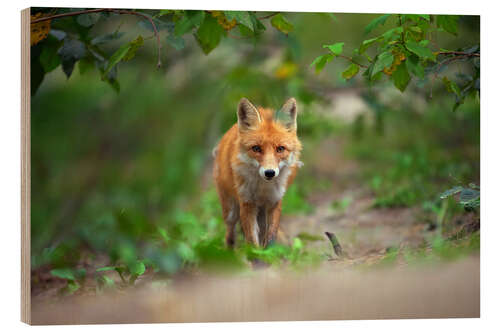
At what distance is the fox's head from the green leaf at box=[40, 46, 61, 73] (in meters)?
1.29

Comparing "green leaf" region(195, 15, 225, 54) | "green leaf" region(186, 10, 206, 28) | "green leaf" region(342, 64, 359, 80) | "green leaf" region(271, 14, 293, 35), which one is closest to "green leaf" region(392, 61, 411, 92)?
"green leaf" region(342, 64, 359, 80)

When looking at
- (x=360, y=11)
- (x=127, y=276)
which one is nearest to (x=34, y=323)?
(x=127, y=276)

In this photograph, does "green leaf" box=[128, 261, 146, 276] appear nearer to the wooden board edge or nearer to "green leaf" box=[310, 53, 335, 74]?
the wooden board edge

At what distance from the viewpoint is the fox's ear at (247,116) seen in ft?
12.6

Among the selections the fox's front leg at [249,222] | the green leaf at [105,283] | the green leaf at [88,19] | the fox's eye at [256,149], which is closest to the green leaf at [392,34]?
the fox's eye at [256,149]

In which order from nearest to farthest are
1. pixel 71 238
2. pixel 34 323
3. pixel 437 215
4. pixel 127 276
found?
1. pixel 34 323
2. pixel 127 276
3. pixel 437 215
4. pixel 71 238

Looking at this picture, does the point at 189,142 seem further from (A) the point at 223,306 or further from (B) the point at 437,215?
(A) the point at 223,306

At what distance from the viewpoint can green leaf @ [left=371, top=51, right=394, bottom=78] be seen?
3.49 meters

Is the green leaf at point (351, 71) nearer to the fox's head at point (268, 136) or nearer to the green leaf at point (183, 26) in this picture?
the fox's head at point (268, 136)

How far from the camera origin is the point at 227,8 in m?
3.82

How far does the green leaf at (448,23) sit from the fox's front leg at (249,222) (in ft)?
6.01

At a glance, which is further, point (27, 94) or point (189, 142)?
point (189, 142)

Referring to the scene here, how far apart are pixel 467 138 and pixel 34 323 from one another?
5.88 metres

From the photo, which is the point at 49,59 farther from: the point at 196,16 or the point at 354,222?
the point at 354,222
